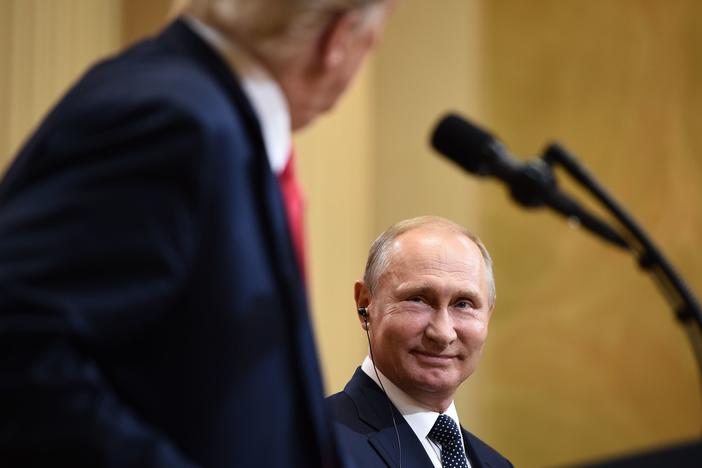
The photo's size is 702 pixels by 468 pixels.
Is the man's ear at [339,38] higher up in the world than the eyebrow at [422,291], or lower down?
higher up

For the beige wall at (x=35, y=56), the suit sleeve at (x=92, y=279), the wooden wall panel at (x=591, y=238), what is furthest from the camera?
the wooden wall panel at (x=591, y=238)

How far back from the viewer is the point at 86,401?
1.21 m

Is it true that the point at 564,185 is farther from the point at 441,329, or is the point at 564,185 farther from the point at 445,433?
the point at 445,433

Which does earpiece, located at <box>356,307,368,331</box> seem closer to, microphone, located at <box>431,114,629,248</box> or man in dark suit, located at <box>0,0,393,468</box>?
microphone, located at <box>431,114,629,248</box>

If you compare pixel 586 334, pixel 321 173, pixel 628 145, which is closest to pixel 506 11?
pixel 628 145

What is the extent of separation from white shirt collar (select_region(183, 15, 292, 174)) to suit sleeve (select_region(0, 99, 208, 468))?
0.50 ft

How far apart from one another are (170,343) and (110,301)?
10 cm

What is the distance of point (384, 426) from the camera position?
2623mm

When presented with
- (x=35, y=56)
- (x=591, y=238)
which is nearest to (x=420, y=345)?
(x=35, y=56)

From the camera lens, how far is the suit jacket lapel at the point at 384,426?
8.35ft

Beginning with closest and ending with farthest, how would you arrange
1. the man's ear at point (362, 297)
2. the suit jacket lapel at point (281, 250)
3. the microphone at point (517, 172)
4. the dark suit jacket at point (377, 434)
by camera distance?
the suit jacket lapel at point (281, 250)
the microphone at point (517, 172)
the dark suit jacket at point (377, 434)
the man's ear at point (362, 297)

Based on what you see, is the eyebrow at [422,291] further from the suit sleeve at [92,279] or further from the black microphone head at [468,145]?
the suit sleeve at [92,279]

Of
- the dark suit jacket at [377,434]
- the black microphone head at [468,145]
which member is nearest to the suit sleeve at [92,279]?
the black microphone head at [468,145]

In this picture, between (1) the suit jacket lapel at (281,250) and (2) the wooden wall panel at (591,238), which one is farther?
(2) the wooden wall panel at (591,238)
